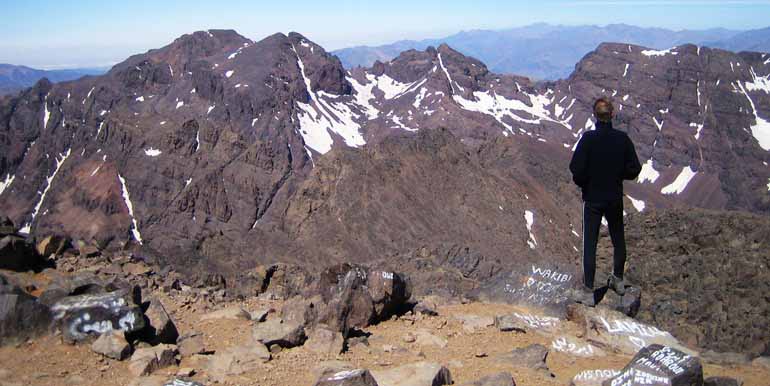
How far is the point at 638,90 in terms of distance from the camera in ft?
468

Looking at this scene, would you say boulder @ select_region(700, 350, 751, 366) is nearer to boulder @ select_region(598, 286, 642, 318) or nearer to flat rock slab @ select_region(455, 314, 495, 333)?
boulder @ select_region(598, 286, 642, 318)

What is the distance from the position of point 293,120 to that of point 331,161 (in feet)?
227

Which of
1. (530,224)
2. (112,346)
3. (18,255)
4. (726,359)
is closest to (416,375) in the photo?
(112,346)

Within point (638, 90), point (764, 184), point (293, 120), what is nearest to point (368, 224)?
point (293, 120)

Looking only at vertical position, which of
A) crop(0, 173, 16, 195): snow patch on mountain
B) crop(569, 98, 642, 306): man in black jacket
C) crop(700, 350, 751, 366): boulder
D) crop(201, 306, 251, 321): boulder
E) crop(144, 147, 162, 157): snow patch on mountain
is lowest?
crop(0, 173, 16, 195): snow patch on mountain

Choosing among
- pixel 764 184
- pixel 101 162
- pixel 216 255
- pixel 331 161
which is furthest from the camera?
pixel 764 184

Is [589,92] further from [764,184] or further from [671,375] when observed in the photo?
[671,375]

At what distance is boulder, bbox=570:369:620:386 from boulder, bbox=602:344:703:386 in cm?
50

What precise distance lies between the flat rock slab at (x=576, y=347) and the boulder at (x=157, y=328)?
5533mm

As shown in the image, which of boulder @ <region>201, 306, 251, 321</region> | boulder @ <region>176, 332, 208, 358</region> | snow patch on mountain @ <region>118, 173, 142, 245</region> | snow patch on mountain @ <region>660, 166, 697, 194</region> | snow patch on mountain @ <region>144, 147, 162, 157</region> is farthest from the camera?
snow patch on mountain @ <region>660, 166, 697, 194</region>

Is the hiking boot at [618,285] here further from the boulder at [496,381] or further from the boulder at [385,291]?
the boulder at [496,381]

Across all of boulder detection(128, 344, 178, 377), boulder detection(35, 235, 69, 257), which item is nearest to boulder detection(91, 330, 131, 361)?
boulder detection(128, 344, 178, 377)

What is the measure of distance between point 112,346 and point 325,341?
274 cm

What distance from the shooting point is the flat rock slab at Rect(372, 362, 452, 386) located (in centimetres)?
723
